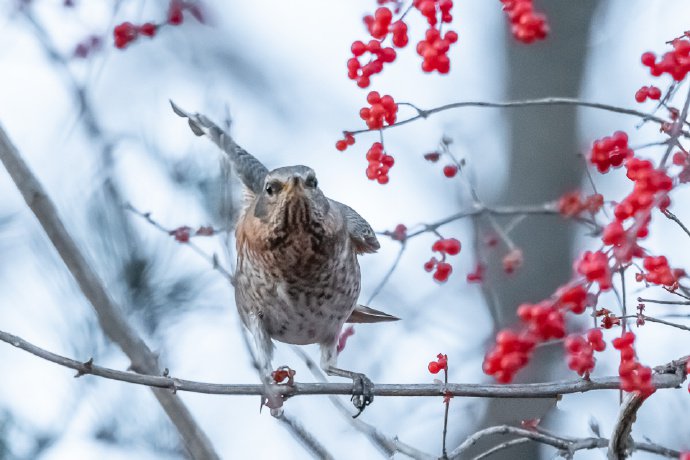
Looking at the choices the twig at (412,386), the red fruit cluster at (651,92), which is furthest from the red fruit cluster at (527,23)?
the twig at (412,386)

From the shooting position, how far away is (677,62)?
273cm

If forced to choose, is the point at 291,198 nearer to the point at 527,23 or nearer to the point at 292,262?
the point at 292,262

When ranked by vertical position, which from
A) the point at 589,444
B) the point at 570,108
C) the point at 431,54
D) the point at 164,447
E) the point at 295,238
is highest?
the point at 570,108

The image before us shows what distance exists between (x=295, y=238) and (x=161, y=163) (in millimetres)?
827

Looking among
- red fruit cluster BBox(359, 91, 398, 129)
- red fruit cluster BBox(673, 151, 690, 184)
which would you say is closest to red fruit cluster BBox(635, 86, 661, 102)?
red fruit cluster BBox(673, 151, 690, 184)

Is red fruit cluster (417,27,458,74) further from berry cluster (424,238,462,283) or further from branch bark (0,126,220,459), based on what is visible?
branch bark (0,126,220,459)

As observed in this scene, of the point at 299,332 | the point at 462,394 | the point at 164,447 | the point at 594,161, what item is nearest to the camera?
the point at 594,161

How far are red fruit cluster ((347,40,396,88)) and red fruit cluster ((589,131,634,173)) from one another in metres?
0.78

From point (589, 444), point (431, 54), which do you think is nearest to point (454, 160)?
point (431, 54)

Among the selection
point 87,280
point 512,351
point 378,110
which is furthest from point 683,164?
point 87,280

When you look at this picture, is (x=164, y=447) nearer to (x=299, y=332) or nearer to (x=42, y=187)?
(x=299, y=332)

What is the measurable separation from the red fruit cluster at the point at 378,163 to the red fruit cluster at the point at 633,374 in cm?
118

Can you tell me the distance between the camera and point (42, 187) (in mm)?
3287

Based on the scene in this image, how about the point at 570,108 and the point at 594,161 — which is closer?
the point at 594,161
